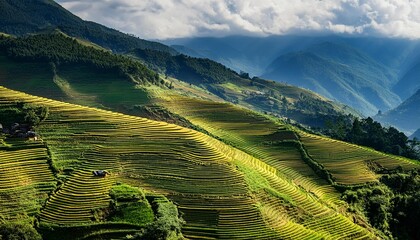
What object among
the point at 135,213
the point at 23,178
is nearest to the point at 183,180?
the point at 135,213

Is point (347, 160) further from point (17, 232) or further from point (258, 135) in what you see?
point (17, 232)

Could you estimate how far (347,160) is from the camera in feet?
264

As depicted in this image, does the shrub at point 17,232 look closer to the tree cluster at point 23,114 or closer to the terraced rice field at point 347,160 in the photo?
the tree cluster at point 23,114

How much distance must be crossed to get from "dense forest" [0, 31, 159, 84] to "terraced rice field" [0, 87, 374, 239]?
205 feet

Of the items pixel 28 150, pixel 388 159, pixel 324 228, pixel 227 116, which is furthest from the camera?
pixel 227 116

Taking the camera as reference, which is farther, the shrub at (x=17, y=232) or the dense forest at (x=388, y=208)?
the dense forest at (x=388, y=208)

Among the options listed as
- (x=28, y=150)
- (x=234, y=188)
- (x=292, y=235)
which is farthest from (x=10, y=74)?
(x=292, y=235)

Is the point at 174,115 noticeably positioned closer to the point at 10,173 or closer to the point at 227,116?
the point at 227,116

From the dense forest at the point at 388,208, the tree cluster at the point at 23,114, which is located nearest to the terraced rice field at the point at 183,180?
the tree cluster at the point at 23,114

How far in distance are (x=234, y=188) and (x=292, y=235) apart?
948 cm

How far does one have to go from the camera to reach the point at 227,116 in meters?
100

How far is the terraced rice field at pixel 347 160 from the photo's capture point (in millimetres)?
75312

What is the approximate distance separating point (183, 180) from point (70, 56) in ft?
328

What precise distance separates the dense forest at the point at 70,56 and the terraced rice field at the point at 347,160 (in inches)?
2520
